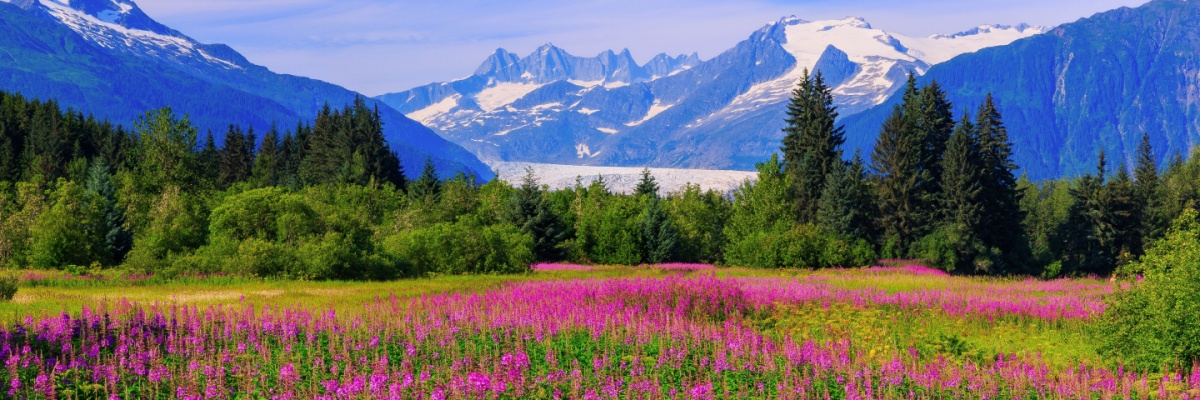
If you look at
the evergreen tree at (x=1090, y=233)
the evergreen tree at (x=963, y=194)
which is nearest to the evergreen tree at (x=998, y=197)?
the evergreen tree at (x=963, y=194)

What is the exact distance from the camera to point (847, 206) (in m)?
63.0

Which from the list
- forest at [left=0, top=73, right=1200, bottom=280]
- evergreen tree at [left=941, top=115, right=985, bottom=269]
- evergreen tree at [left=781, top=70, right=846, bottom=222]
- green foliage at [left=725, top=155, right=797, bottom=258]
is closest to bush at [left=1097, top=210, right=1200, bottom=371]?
forest at [left=0, top=73, right=1200, bottom=280]

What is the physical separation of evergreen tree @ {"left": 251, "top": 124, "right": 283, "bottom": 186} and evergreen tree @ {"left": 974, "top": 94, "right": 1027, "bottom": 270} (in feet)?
230

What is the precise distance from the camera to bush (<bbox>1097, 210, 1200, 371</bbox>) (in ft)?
49.2

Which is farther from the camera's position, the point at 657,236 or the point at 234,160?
the point at 234,160

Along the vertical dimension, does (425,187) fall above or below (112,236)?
above

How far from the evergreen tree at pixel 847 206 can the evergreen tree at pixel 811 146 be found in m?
1.67

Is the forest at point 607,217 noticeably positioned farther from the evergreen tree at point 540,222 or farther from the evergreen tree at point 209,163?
the evergreen tree at point 209,163

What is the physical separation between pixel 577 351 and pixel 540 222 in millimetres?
43038

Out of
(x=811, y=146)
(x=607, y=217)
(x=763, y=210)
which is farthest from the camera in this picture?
(x=811, y=146)

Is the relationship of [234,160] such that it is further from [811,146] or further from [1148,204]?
[1148,204]

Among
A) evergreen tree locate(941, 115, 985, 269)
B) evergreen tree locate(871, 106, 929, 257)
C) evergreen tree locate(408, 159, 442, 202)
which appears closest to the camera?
evergreen tree locate(941, 115, 985, 269)

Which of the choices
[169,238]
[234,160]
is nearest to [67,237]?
[169,238]

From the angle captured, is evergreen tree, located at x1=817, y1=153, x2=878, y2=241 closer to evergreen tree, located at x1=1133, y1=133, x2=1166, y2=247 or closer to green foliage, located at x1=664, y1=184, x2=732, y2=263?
green foliage, located at x1=664, y1=184, x2=732, y2=263
